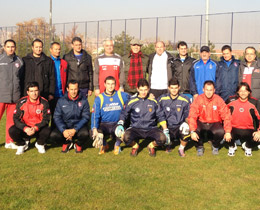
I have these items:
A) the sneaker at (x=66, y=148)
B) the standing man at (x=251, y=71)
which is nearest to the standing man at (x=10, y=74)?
the sneaker at (x=66, y=148)

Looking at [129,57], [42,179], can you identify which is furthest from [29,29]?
[42,179]

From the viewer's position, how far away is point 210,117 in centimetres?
558

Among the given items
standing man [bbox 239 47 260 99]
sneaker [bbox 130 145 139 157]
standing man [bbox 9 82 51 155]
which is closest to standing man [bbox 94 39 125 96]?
standing man [bbox 9 82 51 155]

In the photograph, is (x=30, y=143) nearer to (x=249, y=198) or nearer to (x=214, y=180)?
(x=214, y=180)

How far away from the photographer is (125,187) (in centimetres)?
394

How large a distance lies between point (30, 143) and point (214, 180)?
142 inches

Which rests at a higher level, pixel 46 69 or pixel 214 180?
pixel 46 69

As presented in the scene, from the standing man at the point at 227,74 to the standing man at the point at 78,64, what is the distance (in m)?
2.63

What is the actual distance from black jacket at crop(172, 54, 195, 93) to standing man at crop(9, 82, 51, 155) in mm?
2603

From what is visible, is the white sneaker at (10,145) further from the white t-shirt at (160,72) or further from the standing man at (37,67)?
the white t-shirt at (160,72)

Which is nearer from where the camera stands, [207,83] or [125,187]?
[125,187]

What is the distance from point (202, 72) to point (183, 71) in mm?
391

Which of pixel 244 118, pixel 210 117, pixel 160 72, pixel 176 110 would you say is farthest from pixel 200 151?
pixel 160 72

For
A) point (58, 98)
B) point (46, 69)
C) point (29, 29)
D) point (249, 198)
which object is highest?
point (29, 29)
